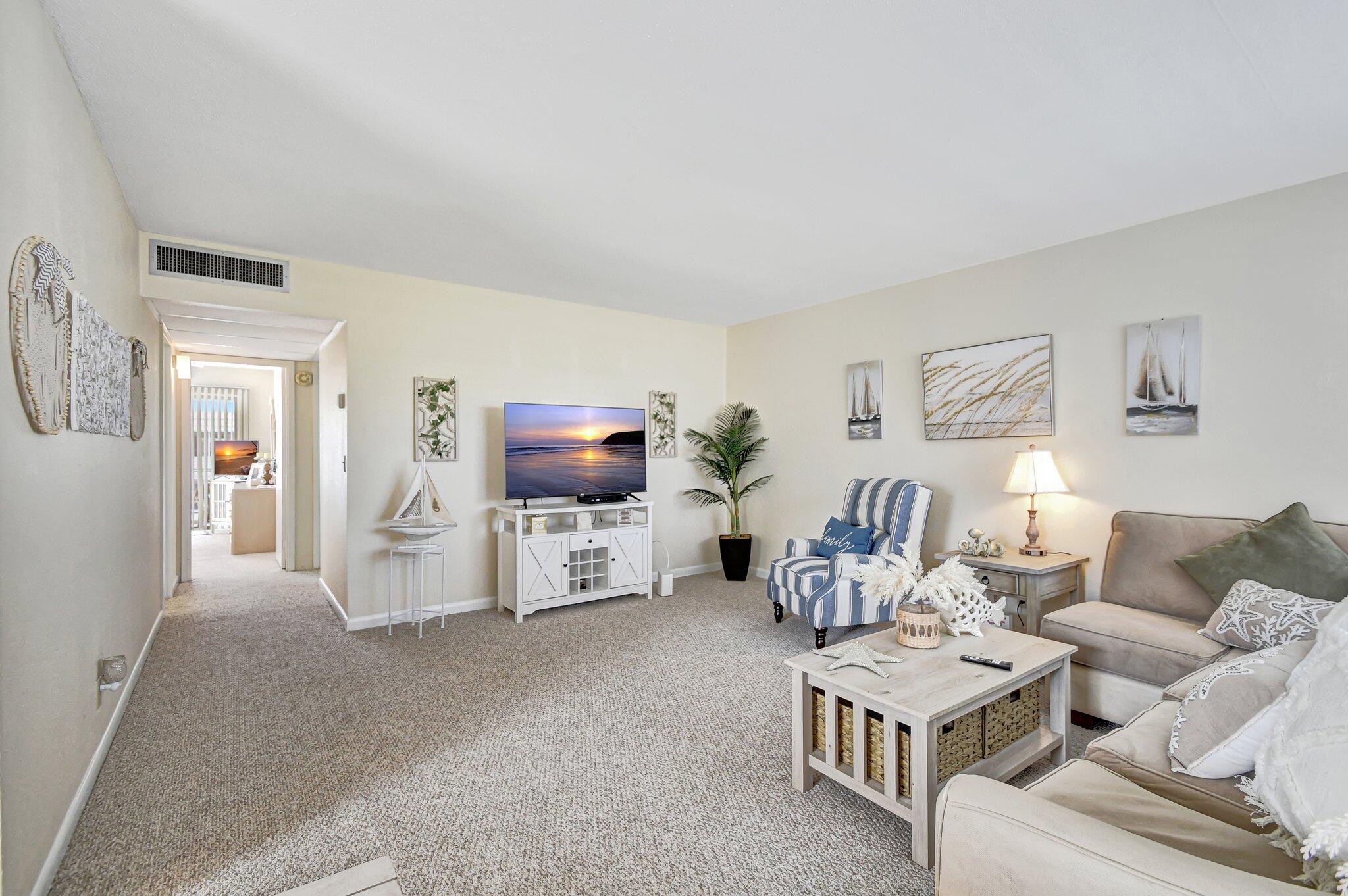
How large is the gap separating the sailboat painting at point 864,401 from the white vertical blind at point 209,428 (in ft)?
31.2

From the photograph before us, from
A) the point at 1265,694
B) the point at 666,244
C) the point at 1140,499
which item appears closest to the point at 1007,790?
the point at 1265,694

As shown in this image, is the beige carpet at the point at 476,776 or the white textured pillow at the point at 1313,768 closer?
the white textured pillow at the point at 1313,768

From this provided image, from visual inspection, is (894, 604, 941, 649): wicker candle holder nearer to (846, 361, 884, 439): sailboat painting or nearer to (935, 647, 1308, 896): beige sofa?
(935, 647, 1308, 896): beige sofa

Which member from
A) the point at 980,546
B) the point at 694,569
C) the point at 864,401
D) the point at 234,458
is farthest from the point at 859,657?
the point at 234,458

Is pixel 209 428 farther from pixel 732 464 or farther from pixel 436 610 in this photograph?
pixel 732 464

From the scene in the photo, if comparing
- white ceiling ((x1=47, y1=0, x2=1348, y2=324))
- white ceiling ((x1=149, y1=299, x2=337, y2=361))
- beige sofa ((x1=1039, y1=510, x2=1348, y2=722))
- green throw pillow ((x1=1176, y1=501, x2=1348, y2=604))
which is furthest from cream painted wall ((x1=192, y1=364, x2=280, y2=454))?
green throw pillow ((x1=1176, y1=501, x2=1348, y2=604))

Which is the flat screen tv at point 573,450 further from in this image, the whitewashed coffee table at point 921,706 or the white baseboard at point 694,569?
the whitewashed coffee table at point 921,706

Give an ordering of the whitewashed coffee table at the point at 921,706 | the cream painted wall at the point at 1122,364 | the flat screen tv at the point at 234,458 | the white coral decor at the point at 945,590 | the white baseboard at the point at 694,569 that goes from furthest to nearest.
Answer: the flat screen tv at the point at 234,458, the white baseboard at the point at 694,569, the cream painted wall at the point at 1122,364, the white coral decor at the point at 945,590, the whitewashed coffee table at the point at 921,706

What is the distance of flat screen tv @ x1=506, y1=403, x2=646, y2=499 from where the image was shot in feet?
15.2

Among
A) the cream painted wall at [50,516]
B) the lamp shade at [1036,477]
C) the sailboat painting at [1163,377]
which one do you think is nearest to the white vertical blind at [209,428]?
the cream painted wall at [50,516]

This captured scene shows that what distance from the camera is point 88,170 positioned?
7.68 feet

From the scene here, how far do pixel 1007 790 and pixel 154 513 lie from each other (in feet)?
16.4

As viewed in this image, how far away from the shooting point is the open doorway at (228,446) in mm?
7902

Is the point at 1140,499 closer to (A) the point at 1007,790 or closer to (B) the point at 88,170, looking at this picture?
(A) the point at 1007,790
